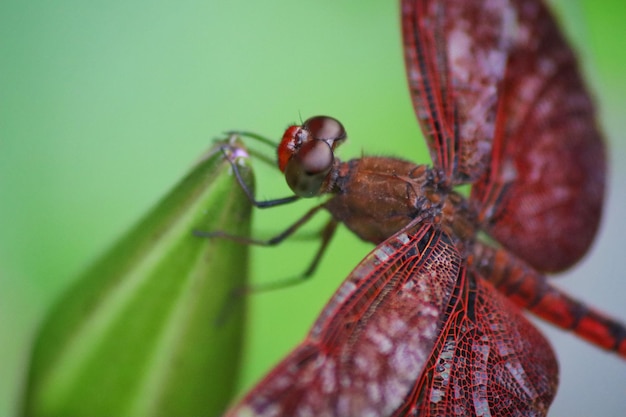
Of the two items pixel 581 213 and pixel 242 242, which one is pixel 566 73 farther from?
pixel 242 242

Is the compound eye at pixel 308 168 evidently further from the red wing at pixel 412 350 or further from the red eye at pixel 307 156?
the red wing at pixel 412 350

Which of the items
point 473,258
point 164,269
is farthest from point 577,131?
point 164,269

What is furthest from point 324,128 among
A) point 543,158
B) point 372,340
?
point 543,158

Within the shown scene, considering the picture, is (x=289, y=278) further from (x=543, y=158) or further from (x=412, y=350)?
(x=543, y=158)

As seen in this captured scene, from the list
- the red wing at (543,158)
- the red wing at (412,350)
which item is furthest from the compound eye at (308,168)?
the red wing at (543,158)

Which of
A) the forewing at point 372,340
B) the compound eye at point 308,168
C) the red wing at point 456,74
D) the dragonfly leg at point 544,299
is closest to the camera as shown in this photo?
the forewing at point 372,340

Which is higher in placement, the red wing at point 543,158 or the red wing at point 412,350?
the red wing at point 543,158

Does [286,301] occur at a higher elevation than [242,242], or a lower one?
lower
